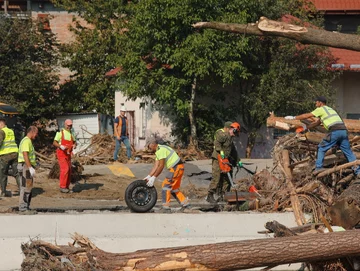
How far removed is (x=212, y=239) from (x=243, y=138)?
635 inches

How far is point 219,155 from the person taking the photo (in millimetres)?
16406

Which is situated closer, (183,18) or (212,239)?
(212,239)

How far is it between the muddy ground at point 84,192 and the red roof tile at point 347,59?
1005 cm

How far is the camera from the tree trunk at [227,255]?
31.0 feet

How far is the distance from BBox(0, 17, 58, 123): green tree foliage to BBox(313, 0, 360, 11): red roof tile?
1152 cm

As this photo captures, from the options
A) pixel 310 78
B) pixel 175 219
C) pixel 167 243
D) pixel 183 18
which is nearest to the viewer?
pixel 167 243

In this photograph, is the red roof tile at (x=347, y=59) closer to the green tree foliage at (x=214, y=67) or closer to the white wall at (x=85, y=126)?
the green tree foliage at (x=214, y=67)

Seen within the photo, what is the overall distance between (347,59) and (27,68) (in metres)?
12.4

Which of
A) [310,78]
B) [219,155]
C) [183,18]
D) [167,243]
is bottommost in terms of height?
[167,243]

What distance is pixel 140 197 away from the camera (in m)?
13.7

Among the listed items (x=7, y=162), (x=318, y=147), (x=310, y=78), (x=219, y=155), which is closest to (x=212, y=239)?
(x=318, y=147)

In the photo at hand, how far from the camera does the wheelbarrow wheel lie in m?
13.6

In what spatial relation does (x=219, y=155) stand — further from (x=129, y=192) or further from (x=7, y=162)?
(x=7, y=162)

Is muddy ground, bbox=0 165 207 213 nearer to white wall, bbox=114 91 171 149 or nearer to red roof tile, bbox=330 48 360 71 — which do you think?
white wall, bbox=114 91 171 149
